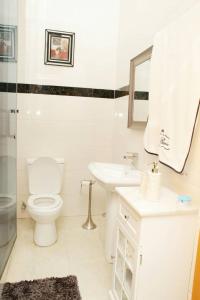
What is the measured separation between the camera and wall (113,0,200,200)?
130 cm

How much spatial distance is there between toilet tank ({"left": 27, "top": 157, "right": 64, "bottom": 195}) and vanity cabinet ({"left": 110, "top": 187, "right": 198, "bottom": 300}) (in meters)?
1.39

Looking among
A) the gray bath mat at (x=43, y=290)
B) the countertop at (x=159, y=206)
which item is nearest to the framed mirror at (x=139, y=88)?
the countertop at (x=159, y=206)

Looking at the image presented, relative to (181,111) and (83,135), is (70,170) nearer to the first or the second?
(83,135)

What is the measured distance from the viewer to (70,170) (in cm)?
278

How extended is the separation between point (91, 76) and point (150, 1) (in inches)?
39.4

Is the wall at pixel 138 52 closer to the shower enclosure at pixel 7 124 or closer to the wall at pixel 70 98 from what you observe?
the wall at pixel 70 98

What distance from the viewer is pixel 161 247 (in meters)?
1.19

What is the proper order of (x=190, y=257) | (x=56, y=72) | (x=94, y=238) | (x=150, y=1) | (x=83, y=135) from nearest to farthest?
(x=190, y=257) < (x=150, y=1) < (x=94, y=238) < (x=56, y=72) < (x=83, y=135)

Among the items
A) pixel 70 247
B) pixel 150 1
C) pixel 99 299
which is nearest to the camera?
pixel 99 299

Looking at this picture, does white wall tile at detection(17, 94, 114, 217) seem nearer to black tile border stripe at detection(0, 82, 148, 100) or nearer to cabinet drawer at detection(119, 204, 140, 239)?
black tile border stripe at detection(0, 82, 148, 100)

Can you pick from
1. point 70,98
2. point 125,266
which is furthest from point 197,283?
point 70,98

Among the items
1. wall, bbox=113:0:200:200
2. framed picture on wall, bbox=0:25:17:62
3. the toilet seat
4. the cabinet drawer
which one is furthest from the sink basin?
framed picture on wall, bbox=0:25:17:62

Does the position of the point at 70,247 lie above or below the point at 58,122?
below

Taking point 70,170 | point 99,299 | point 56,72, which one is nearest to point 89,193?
point 70,170
